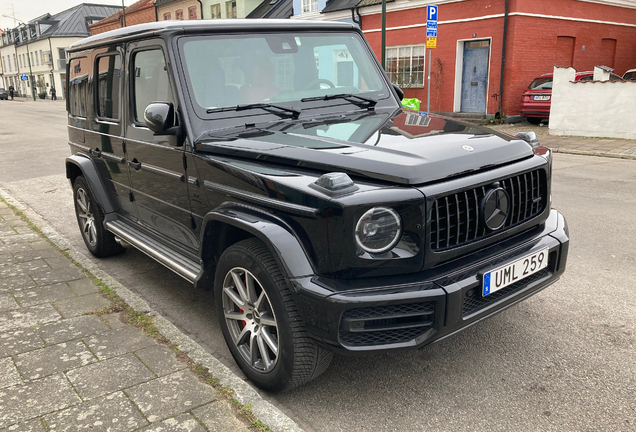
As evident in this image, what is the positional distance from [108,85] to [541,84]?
607 inches

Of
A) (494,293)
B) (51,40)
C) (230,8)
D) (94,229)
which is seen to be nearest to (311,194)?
(494,293)

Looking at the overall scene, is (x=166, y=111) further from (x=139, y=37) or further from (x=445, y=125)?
(x=445, y=125)

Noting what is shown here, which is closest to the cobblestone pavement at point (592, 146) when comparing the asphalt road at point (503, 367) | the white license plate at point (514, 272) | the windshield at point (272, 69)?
the asphalt road at point (503, 367)

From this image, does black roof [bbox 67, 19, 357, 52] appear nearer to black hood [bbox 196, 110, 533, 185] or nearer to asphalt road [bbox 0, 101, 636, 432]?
black hood [bbox 196, 110, 533, 185]

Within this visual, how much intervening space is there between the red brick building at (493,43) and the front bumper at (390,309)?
17.4m

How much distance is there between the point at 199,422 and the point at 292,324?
65 centimetres

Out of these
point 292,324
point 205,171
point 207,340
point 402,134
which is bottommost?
point 207,340

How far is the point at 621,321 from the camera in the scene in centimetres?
367

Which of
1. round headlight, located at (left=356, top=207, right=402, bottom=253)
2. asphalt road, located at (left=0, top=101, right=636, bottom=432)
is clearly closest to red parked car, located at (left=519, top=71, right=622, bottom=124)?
asphalt road, located at (left=0, top=101, right=636, bottom=432)

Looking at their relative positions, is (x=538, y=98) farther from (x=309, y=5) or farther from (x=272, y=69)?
(x=272, y=69)

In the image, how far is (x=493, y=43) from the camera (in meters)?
18.6

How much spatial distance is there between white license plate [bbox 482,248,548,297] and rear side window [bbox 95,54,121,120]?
3.15 m

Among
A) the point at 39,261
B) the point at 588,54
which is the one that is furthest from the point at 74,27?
the point at 39,261

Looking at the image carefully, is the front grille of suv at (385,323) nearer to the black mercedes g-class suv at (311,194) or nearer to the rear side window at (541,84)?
the black mercedes g-class suv at (311,194)
